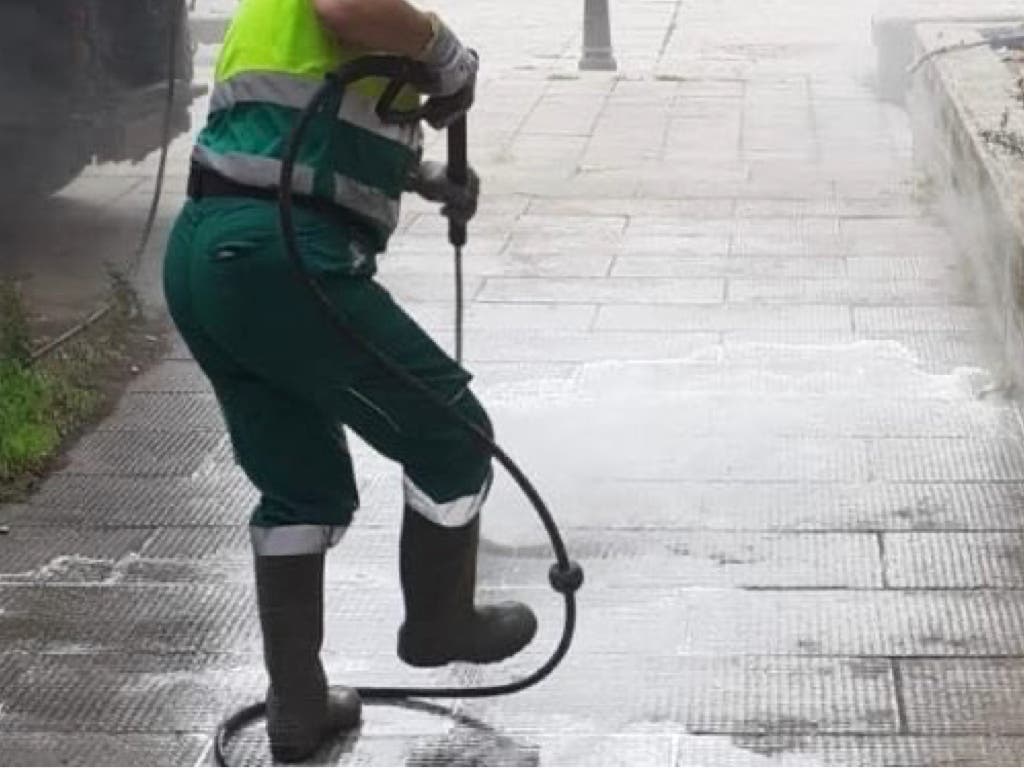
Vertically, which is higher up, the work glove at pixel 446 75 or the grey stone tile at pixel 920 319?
the work glove at pixel 446 75

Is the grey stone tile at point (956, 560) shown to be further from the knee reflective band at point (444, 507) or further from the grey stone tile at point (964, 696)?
the knee reflective band at point (444, 507)

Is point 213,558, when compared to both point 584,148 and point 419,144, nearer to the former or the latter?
point 419,144

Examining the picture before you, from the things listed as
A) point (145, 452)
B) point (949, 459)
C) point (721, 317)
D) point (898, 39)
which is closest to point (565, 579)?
point (949, 459)

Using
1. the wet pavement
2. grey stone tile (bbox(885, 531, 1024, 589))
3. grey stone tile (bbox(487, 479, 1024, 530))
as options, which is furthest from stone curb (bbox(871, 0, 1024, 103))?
grey stone tile (bbox(885, 531, 1024, 589))

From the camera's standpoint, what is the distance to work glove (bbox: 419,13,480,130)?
166 inches

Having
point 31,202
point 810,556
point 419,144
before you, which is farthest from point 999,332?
point 31,202

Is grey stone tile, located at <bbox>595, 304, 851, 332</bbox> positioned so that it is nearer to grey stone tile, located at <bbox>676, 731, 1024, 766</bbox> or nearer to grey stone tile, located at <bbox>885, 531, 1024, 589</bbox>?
grey stone tile, located at <bbox>885, 531, 1024, 589</bbox>

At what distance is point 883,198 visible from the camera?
419 inches

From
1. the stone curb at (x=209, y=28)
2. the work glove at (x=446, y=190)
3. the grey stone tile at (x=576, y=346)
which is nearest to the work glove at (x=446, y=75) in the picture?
the work glove at (x=446, y=190)

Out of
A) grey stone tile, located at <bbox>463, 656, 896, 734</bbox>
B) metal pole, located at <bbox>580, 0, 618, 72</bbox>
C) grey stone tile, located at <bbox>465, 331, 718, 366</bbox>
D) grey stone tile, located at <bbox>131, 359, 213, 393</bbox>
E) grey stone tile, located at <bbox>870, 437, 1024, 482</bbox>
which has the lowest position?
metal pole, located at <bbox>580, 0, 618, 72</bbox>

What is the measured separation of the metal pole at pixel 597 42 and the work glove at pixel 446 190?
11.4 metres

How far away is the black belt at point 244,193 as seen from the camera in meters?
4.22

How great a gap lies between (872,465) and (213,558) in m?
1.81

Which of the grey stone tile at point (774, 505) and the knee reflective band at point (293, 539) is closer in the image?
the knee reflective band at point (293, 539)
